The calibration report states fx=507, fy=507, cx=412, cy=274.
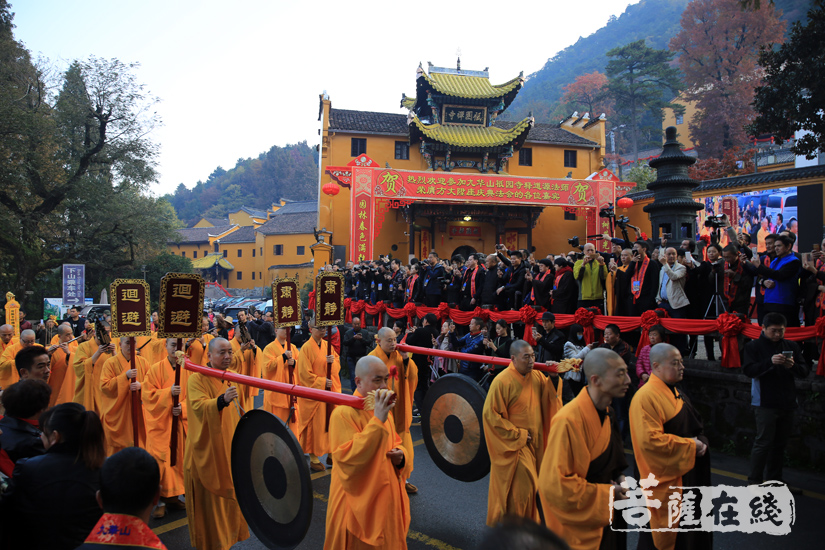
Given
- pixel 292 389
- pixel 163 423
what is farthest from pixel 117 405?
pixel 292 389

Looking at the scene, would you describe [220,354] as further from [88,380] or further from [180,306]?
[88,380]

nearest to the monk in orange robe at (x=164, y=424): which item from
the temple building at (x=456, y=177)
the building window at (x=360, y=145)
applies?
the temple building at (x=456, y=177)

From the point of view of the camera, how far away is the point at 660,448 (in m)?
3.32

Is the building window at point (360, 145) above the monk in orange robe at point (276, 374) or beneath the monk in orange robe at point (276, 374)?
above

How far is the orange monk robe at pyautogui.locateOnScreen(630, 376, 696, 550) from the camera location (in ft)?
10.9

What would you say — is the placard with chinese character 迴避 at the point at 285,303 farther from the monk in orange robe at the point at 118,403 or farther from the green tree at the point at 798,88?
the green tree at the point at 798,88

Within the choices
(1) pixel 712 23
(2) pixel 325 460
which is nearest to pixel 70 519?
(2) pixel 325 460

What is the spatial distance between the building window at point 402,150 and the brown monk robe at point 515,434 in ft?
77.4

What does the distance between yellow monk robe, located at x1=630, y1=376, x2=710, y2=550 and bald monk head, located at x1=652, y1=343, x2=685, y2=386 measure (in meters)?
0.05

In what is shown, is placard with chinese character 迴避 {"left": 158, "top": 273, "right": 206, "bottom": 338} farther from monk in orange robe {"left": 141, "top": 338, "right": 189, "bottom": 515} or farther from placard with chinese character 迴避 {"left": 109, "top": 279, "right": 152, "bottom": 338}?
placard with chinese character 迴避 {"left": 109, "top": 279, "right": 152, "bottom": 338}

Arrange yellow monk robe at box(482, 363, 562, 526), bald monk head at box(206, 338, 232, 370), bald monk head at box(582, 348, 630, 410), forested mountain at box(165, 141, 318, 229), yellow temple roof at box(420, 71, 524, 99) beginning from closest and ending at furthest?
bald monk head at box(582, 348, 630, 410), yellow monk robe at box(482, 363, 562, 526), bald monk head at box(206, 338, 232, 370), yellow temple roof at box(420, 71, 524, 99), forested mountain at box(165, 141, 318, 229)

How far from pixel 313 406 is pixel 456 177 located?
14.8 m

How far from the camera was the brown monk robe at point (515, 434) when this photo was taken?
4117mm

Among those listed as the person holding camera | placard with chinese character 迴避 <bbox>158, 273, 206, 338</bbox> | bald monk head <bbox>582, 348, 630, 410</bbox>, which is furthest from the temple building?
bald monk head <bbox>582, 348, 630, 410</bbox>
